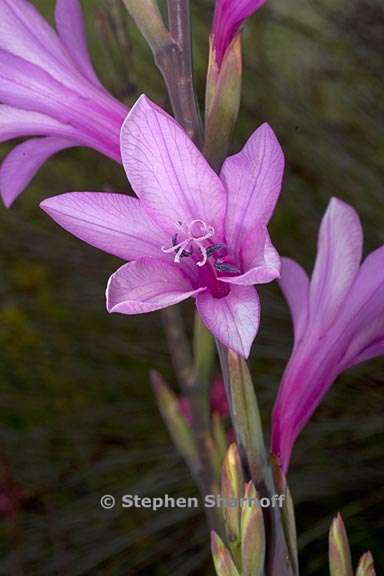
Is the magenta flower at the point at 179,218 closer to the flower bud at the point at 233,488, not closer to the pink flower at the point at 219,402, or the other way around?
the flower bud at the point at 233,488

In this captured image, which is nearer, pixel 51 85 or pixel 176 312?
pixel 51 85

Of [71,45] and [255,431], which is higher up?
[71,45]

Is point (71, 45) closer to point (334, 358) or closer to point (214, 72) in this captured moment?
point (214, 72)

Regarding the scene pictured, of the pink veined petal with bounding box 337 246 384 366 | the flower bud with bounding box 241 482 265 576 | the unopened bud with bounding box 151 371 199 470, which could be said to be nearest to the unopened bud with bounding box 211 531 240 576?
the flower bud with bounding box 241 482 265 576

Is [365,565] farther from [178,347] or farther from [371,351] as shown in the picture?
[178,347]

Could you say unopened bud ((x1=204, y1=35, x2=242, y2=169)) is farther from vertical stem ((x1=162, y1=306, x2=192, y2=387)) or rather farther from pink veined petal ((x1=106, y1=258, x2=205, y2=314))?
vertical stem ((x1=162, y1=306, x2=192, y2=387))

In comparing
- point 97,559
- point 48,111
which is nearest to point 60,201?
point 48,111

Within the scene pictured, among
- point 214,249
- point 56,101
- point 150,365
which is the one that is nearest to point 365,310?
point 214,249
